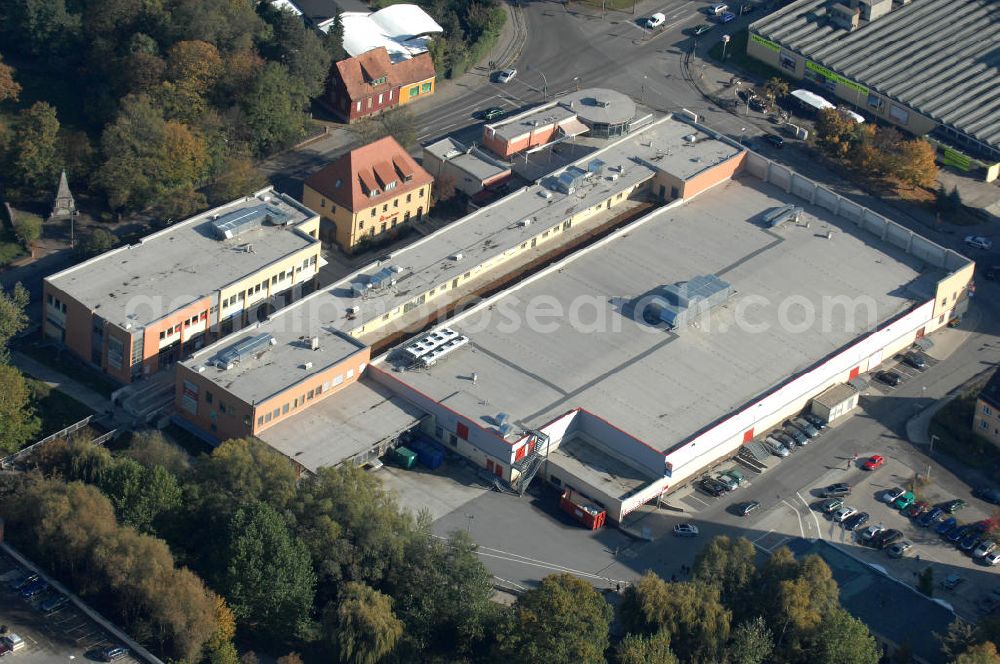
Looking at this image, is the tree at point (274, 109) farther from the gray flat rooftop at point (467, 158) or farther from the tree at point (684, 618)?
the tree at point (684, 618)

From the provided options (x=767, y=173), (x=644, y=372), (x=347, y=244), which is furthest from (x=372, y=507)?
(x=767, y=173)

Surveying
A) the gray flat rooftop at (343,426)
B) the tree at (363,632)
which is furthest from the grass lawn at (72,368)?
the tree at (363,632)

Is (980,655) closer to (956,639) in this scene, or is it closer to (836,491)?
(956,639)

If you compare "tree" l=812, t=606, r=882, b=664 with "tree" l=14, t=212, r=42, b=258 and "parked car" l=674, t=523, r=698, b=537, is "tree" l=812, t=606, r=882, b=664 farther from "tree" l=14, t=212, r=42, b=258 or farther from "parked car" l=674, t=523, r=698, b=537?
"tree" l=14, t=212, r=42, b=258

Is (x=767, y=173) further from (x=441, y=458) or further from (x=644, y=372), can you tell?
(x=441, y=458)

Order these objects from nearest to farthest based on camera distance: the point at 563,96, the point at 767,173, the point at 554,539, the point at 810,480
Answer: the point at 554,539 → the point at 810,480 → the point at 767,173 → the point at 563,96

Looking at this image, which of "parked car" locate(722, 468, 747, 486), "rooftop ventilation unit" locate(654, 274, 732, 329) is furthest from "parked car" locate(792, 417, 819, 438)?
"rooftop ventilation unit" locate(654, 274, 732, 329)
